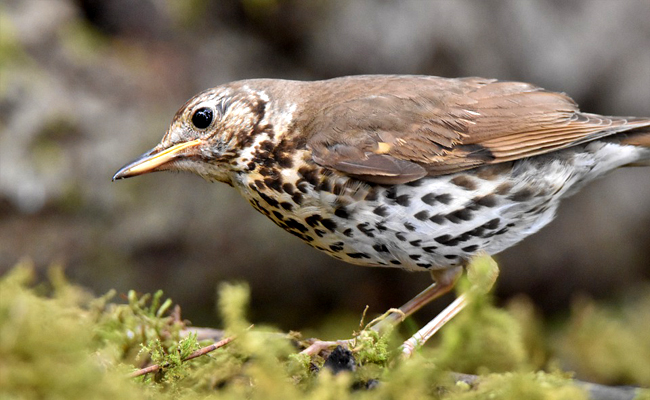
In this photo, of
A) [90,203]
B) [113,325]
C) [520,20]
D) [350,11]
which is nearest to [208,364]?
[113,325]

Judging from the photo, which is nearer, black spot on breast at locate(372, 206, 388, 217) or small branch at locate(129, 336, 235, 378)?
small branch at locate(129, 336, 235, 378)

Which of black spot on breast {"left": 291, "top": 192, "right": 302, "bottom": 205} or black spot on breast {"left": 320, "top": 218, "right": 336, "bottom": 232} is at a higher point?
black spot on breast {"left": 291, "top": 192, "right": 302, "bottom": 205}

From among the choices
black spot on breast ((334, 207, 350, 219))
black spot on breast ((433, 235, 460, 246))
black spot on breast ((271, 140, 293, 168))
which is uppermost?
black spot on breast ((271, 140, 293, 168))

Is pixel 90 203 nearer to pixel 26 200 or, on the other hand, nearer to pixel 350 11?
pixel 26 200

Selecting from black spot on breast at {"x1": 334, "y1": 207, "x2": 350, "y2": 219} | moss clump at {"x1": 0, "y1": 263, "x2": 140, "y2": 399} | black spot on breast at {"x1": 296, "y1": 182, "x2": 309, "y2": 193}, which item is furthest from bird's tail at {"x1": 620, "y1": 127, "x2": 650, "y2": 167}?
moss clump at {"x1": 0, "y1": 263, "x2": 140, "y2": 399}

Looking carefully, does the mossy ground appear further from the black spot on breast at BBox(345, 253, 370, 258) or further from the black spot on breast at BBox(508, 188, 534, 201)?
the black spot on breast at BBox(508, 188, 534, 201)

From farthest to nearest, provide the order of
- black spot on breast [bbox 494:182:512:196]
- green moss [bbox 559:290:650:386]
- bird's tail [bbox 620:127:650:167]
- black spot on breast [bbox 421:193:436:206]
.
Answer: green moss [bbox 559:290:650:386], bird's tail [bbox 620:127:650:167], black spot on breast [bbox 494:182:512:196], black spot on breast [bbox 421:193:436:206]

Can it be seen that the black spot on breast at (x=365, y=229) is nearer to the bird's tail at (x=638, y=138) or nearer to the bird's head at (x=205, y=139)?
the bird's head at (x=205, y=139)
